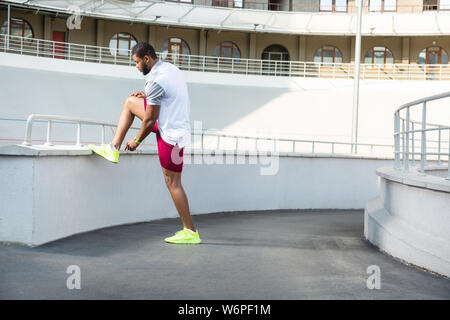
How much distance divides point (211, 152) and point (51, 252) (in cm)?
558

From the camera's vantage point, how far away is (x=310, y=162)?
13492mm

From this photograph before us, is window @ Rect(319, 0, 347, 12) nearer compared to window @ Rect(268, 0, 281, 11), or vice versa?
window @ Rect(319, 0, 347, 12)

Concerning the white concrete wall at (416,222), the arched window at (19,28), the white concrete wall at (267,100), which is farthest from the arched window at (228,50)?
the white concrete wall at (416,222)

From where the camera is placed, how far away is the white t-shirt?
18.7 feet

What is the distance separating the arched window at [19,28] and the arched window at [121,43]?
188 inches

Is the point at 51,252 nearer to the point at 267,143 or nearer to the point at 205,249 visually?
the point at 205,249

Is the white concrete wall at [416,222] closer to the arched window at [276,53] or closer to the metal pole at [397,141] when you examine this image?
the metal pole at [397,141]

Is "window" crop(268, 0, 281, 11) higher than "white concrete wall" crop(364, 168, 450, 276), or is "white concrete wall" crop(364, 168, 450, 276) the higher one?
"window" crop(268, 0, 281, 11)

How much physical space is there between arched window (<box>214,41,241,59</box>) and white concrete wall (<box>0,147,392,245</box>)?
24.0m

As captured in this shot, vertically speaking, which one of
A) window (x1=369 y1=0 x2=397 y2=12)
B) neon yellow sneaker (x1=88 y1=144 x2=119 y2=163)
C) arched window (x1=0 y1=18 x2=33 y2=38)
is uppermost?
window (x1=369 y1=0 x2=397 y2=12)

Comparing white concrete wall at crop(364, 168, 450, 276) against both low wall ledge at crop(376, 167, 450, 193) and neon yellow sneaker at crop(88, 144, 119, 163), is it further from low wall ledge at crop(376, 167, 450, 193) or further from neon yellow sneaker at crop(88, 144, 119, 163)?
neon yellow sneaker at crop(88, 144, 119, 163)

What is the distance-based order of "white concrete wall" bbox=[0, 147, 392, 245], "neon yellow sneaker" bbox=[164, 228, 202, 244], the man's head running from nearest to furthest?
"white concrete wall" bbox=[0, 147, 392, 245] < the man's head < "neon yellow sneaker" bbox=[164, 228, 202, 244]

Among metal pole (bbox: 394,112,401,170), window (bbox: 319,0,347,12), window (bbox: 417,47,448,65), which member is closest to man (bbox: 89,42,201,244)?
metal pole (bbox: 394,112,401,170)

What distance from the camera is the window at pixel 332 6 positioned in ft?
121
